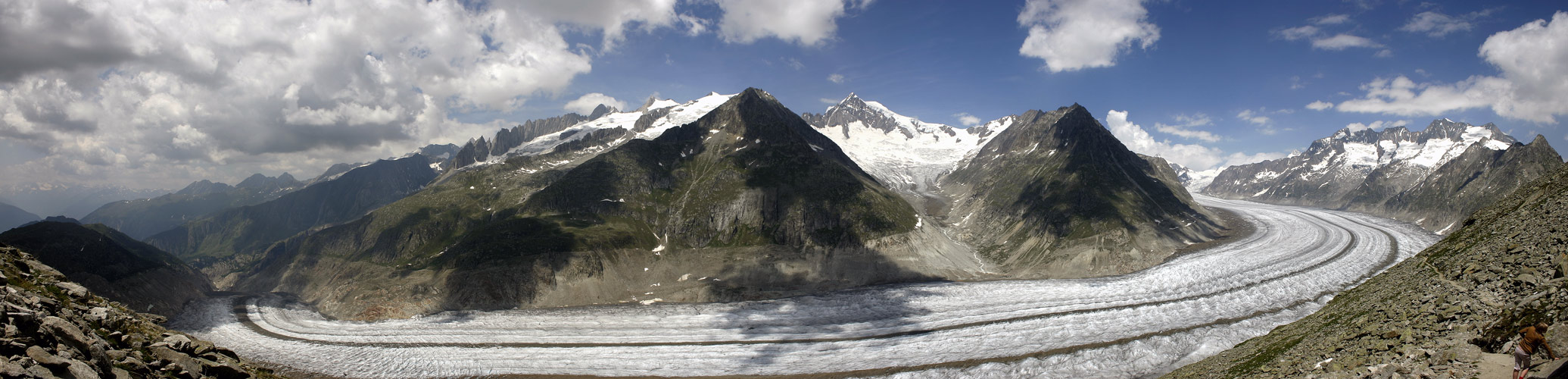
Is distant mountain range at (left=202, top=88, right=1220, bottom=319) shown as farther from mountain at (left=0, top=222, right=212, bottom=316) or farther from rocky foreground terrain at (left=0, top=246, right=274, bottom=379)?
rocky foreground terrain at (left=0, top=246, right=274, bottom=379)

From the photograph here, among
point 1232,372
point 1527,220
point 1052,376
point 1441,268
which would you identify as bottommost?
point 1052,376

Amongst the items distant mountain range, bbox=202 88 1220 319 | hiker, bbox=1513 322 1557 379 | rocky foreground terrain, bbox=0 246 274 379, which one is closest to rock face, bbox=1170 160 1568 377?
hiker, bbox=1513 322 1557 379

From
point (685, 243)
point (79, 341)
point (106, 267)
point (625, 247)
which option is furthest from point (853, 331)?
point (106, 267)

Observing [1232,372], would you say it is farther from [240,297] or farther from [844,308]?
[240,297]

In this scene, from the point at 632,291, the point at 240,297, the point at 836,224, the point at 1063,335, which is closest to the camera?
the point at 1063,335

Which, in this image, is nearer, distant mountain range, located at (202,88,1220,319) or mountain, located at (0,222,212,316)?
mountain, located at (0,222,212,316)

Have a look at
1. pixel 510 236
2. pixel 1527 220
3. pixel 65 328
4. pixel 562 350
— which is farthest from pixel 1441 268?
pixel 510 236
